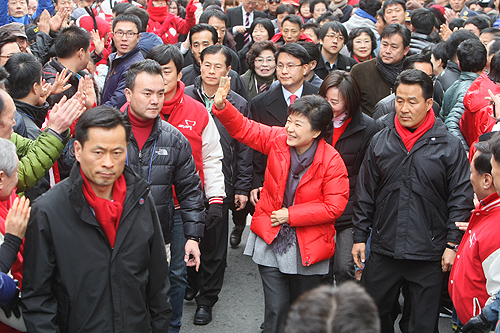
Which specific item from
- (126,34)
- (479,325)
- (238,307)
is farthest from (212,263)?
(126,34)

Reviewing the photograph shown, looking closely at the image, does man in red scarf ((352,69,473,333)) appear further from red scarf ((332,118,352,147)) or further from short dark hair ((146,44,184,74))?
short dark hair ((146,44,184,74))

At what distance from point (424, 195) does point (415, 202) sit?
82 mm

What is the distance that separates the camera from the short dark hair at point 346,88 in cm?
A: 484

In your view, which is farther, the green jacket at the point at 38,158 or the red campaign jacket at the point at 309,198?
the red campaign jacket at the point at 309,198

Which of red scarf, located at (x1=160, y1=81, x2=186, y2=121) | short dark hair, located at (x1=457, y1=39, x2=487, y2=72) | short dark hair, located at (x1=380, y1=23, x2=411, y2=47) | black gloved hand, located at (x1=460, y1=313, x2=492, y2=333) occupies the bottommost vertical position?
black gloved hand, located at (x1=460, y1=313, x2=492, y2=333)

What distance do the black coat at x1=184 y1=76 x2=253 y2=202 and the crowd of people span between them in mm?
20

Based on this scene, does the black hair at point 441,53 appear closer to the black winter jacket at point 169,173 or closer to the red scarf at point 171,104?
the red scarf at point 171,104

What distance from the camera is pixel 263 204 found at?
4.37 metres

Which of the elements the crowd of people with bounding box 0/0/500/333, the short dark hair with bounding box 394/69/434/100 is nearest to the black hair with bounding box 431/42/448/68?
the crowd of people with bounding box 0/0/500/333

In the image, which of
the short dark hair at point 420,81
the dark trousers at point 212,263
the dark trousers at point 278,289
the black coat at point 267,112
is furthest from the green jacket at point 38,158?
the short dark hair at point 420,81

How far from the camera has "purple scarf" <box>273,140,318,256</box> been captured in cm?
420

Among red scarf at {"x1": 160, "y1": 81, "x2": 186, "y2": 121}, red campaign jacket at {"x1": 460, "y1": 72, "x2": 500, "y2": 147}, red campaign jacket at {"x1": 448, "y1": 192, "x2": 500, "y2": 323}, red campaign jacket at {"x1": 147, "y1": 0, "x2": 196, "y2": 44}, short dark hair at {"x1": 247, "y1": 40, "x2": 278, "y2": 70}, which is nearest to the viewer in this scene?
red campaign jacket at {"x1": 448, "y1": 192, "x2": 500, "y2": 323}

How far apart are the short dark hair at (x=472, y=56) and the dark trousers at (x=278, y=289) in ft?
10.2

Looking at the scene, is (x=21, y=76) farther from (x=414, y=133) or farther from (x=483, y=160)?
(x=483, y=160)
